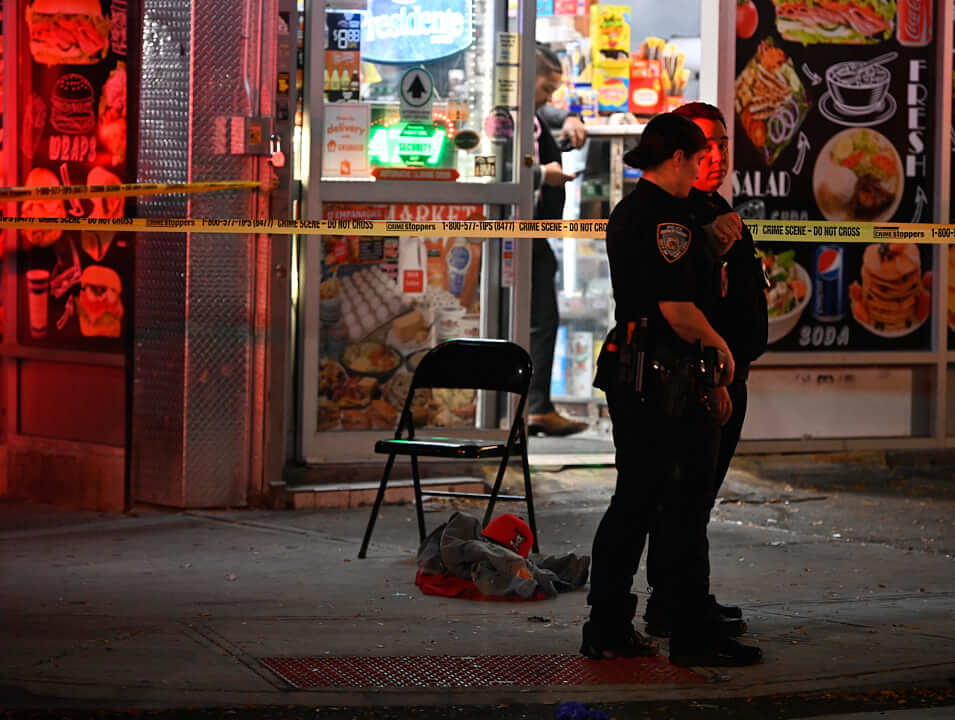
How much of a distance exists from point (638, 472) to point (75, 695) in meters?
1.76

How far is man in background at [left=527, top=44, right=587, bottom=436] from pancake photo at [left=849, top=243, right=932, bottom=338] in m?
1.93

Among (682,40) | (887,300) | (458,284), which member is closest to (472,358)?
(458,284)

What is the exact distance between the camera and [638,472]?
→ 470cm

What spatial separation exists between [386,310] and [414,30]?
140 centimetres

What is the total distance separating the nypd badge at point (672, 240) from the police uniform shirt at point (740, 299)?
264 millimetres

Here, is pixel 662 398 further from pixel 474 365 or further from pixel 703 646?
pixel 474 365

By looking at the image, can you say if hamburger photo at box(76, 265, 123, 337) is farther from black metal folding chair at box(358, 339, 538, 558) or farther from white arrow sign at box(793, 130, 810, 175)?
white arrow sign at box(793, 130, 810, 175)

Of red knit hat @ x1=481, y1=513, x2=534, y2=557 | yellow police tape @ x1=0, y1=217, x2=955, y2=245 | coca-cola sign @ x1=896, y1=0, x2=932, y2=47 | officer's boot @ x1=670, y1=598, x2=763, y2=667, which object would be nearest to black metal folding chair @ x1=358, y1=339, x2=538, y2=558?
red knit hat @ x1=481, y1=513, x2=534, y2=557

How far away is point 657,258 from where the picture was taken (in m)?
4.59

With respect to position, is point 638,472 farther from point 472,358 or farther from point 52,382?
point 52,382

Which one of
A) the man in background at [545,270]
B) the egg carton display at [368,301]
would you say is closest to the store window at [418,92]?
the egg carton display at [368,301]

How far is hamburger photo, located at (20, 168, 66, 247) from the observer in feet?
25.2

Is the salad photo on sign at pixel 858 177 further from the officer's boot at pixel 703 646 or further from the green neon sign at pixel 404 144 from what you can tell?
the officer's boot at pixel 703 646

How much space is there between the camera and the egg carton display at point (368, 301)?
7.72m
